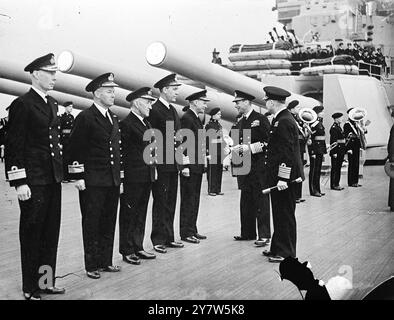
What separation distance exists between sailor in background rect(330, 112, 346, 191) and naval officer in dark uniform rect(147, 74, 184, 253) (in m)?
3.63

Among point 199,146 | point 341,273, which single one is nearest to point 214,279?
point 341,273

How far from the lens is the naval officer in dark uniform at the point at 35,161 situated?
2738 mm

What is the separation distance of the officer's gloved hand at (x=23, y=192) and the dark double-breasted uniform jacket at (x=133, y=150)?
3.39 ft

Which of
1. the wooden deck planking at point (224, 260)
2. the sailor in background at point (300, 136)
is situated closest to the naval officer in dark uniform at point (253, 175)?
the wooden deck planking at point (224, 260)

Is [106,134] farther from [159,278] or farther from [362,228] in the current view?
[362,228]

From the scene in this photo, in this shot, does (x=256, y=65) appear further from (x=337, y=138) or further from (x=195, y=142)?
(x=337, y=138)

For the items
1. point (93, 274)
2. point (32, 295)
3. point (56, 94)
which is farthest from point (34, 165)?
point (56, 94)

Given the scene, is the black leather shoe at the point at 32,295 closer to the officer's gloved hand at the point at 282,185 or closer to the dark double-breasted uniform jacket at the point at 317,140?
the officer's gloved hand at the point at 282,185

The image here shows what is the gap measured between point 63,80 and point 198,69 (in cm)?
118

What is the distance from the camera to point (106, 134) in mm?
3260

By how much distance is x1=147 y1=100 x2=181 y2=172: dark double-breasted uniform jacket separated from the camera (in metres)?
4.05

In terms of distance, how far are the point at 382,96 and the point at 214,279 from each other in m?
3.89

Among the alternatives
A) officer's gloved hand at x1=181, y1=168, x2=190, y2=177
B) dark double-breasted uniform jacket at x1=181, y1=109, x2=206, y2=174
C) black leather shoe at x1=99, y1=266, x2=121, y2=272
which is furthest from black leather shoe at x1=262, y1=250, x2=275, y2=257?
black leather shoe at x1=99, y1=266, x2=121, y2=272

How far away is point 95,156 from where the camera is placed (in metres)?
3.24
